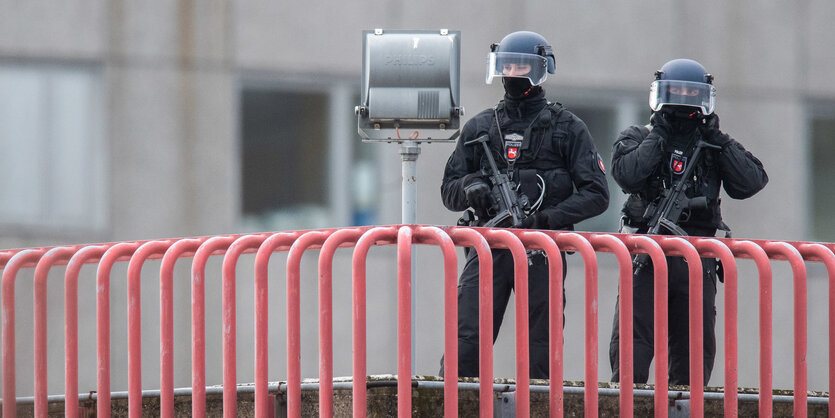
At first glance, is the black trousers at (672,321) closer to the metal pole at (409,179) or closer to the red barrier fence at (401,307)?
the red barrier fence at (401,307)

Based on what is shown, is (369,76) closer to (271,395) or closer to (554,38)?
(271,395)

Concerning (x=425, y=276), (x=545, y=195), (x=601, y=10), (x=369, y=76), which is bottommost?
(x=425, y=276)

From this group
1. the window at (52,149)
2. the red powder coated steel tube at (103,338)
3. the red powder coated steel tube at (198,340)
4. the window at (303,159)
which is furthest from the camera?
the window at (303,159)

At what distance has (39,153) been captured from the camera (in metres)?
9.73

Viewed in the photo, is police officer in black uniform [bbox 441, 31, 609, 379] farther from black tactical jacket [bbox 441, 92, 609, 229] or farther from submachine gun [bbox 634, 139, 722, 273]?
submachine gun [bbox 634, 139, 722, 273]

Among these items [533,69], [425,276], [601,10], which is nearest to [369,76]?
[533,69]

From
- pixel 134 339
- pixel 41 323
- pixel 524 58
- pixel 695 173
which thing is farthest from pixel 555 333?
pixel 41 323

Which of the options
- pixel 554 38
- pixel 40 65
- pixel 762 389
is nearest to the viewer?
pixel 762 389

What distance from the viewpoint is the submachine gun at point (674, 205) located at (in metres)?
6.06

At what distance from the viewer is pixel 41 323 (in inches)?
201

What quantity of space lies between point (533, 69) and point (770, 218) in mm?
5251

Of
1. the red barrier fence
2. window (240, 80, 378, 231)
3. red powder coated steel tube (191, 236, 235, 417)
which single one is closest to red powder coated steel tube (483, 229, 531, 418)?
the red barrier fence

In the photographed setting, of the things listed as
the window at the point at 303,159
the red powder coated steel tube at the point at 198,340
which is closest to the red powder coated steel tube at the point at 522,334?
the red powder coated steel tube at the point at 198,340

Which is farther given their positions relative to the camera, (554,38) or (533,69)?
(554,38)
